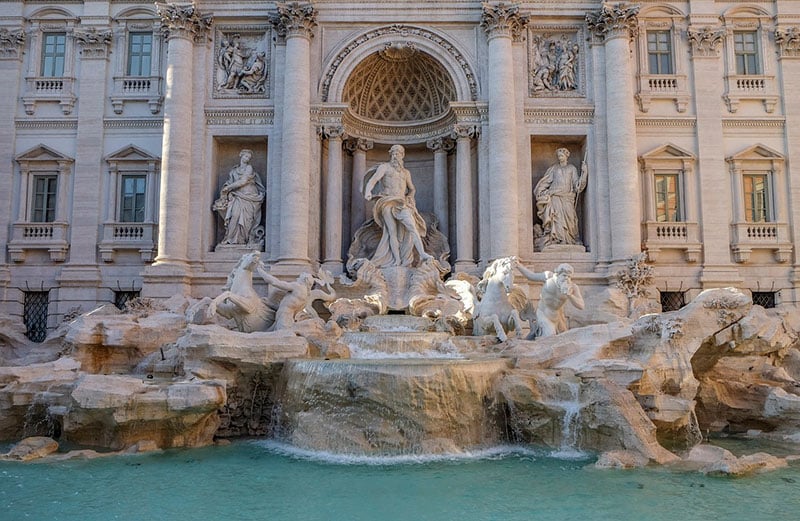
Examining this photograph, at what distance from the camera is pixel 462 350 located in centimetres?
1276

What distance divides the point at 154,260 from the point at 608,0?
49.3 ft

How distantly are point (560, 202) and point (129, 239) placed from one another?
41.4ft

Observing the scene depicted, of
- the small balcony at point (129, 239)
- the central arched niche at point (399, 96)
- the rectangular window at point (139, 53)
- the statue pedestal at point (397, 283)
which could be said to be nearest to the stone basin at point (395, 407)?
the statue pedestal at point (397, 283)

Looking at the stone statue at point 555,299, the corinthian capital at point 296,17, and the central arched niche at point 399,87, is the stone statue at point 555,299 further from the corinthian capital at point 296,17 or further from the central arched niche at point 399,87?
the corinthian capital at point 296,17

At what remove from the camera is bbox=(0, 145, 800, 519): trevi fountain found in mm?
8656

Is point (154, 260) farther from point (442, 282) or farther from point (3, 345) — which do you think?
point (442, 282)

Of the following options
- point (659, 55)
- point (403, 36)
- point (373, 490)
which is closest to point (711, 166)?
point (659, 55)

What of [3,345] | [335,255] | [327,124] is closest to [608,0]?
[327,124]

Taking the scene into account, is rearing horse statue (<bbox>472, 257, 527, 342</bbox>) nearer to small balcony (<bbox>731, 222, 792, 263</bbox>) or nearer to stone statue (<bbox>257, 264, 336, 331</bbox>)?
stone statue (<bbox>257, 264, 336, 331</bbox>)

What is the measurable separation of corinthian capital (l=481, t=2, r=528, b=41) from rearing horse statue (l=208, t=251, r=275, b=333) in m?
9.59

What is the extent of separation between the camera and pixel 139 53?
19688 millimetres

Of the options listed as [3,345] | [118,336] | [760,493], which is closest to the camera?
[760,493]

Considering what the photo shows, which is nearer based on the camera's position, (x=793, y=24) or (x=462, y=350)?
(x=462, y=350)

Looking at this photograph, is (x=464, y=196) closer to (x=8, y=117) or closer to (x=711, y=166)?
(x=711, y=166)
